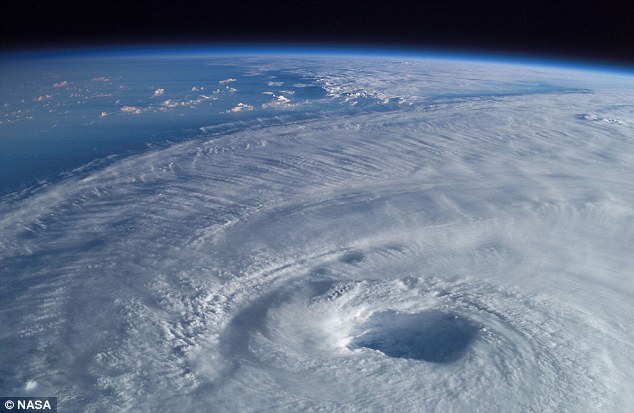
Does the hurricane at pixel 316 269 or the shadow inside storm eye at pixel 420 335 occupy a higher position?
the hurricane at pixel 316 269

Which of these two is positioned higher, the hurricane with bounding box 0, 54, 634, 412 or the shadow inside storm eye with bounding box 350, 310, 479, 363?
the hurricane with bounding box 0, 54, 634, 412

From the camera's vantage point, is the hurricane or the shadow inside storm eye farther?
the shadow inside storm eye

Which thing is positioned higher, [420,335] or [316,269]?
[316,269]

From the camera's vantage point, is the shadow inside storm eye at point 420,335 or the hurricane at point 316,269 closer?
the hurricane at point 316,269

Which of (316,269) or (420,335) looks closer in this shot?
(420,335)
